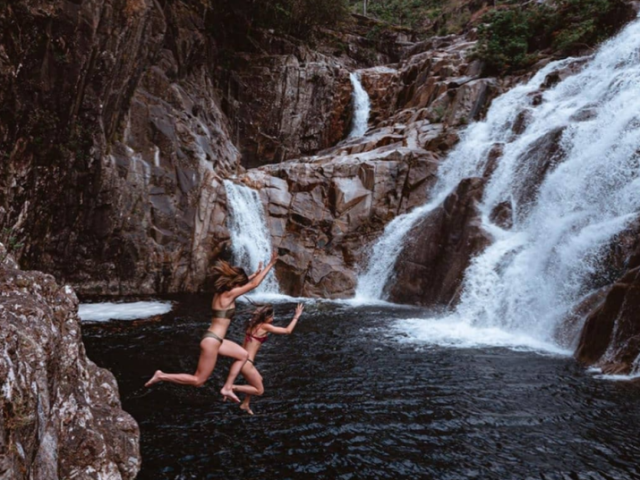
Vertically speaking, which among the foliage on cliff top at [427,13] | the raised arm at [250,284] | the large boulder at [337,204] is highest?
the foliage on cliff top at [427,13]

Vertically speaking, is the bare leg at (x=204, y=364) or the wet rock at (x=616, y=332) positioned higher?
the wet rock at (x=616, y=332)

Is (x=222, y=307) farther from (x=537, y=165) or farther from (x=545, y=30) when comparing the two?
(x=545, y=30)

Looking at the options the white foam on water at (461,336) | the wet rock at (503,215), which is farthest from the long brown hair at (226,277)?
the wet rock at (503,215)

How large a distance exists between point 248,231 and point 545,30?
21.7 metres

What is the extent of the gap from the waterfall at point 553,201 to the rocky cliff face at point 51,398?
367 inches

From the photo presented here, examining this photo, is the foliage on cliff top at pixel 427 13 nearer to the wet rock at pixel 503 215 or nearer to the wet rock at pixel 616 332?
the wet rock at pixel 503 215

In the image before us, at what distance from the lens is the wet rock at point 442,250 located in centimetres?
1752

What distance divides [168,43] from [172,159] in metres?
6.83

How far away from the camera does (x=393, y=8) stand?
5906 centimetres

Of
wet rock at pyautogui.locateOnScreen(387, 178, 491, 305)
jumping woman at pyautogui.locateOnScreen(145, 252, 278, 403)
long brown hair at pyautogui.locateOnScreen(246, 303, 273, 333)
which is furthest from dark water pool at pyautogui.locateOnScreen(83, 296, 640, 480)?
wet rock at pyautogui.locateOnScreen(387, 178, 491, 305)

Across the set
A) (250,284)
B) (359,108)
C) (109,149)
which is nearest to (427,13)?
(359,108)

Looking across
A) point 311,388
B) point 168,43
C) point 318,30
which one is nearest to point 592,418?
point 311,388

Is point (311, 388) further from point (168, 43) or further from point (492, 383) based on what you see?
point (168, 43)

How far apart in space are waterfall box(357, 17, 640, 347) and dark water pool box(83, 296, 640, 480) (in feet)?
10.2
